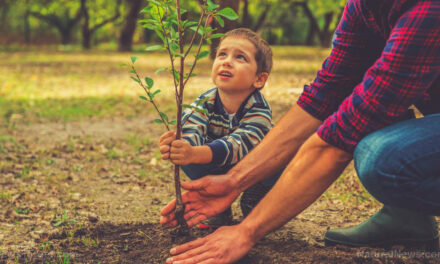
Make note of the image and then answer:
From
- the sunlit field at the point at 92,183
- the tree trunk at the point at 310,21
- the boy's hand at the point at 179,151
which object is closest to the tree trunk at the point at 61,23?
the tree trunk at the point at 310,21

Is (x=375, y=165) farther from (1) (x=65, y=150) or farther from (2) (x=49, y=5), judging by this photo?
(2) (x=49, y=5)

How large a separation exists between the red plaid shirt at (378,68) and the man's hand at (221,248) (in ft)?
1.89

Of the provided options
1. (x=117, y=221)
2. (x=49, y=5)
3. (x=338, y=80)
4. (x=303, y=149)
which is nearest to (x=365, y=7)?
(x=338, y=80)

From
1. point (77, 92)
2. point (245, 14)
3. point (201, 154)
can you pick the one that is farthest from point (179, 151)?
point (77, 92)

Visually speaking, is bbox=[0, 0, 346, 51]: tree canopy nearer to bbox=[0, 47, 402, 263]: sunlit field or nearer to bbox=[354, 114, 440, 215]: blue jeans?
bbox=[0, 47, 402, 263]: sunlit field

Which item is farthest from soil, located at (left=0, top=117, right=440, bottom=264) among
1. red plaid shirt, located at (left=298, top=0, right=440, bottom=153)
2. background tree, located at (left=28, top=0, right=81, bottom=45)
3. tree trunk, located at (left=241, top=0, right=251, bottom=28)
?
background tree, located at (left=28, top=0, right=81, bottom=45)

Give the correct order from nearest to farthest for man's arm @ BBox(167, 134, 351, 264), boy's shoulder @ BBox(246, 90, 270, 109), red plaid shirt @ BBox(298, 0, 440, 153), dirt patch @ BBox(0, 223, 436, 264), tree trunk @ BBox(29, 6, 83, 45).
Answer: red plaid shirt @ BBox(298, 0, 440, 153) < man's arm @ BBox(167, 134, 351, 264) < dirt patch @ BBox(0, 223, 436, 264) < boy's shoulder @ BBox(246, 90, 270, 109) < tree trunk @ BBox(29, 6, 83, 45)

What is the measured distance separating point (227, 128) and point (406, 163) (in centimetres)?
111

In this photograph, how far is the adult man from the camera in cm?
169

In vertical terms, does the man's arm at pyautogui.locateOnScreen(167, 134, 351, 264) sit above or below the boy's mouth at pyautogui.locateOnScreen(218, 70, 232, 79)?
below

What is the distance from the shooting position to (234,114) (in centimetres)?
257

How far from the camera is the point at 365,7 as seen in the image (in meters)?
1.96

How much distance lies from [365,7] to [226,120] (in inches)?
38.4

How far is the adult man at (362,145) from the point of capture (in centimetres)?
169
